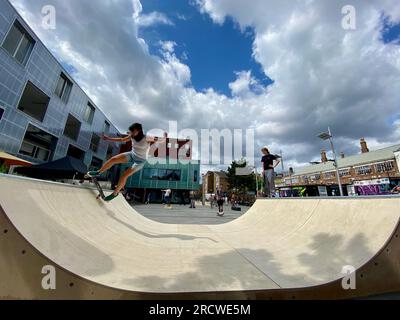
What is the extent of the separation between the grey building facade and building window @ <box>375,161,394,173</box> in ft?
180

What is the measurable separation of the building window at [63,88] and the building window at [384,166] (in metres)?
56.4

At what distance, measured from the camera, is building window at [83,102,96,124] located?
24.1m

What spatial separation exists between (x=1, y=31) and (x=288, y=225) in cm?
1918

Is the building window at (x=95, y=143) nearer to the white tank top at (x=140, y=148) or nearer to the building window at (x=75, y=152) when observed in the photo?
the building window at (x=75, y=152)

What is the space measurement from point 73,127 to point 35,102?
5.42 metres

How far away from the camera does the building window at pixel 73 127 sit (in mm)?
21594

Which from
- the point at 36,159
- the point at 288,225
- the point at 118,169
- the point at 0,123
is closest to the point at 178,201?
the point at 118,169

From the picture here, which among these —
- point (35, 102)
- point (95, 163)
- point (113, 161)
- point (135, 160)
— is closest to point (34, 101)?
point (35, 102)

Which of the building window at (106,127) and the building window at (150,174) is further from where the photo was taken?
the building window at (150,174)

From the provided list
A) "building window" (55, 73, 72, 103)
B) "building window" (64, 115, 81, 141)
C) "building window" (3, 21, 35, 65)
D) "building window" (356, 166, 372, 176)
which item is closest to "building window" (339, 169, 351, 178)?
"building window" (356, 166, 372, 176)

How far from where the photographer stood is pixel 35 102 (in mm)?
17625

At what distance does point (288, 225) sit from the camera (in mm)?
3977

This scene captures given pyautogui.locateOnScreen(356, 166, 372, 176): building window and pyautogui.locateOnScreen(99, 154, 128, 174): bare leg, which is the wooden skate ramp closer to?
pyautogui.locateOnScreen(99, 154, 128, 174): bare leg

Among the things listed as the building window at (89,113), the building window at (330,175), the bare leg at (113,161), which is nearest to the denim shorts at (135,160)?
the bare leg at (113,161)
